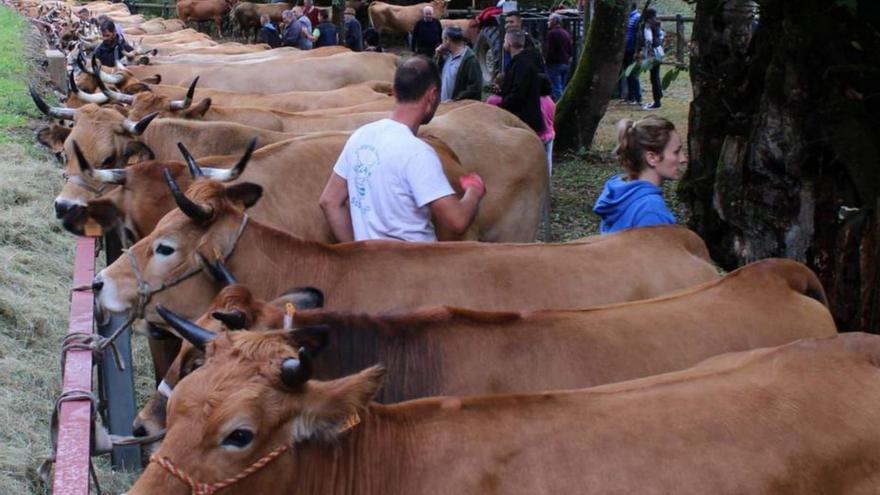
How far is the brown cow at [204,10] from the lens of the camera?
41344 millimetres

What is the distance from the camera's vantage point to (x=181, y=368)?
182 inches

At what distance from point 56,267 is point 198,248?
4432 mm

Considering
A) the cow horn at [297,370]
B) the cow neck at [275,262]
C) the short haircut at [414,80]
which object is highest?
the short haircut at [414,80]

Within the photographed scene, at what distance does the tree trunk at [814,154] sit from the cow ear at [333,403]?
4.42 metres

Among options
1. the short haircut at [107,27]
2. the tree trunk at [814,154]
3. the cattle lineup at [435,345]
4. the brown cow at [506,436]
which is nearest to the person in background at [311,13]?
the short haircut at [107,27]

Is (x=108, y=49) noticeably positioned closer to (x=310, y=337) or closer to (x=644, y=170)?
(x=644, y=170)

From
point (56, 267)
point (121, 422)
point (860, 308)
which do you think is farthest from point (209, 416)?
point (56, 267)

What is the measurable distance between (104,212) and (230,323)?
3223 millimetres

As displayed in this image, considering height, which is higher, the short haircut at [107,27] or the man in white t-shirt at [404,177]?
the man in white t-shirt at [404,177]

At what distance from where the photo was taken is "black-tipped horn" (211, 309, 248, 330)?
12.9 feet

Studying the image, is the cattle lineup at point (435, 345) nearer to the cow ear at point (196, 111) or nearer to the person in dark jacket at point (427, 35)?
the cow ear at point (196, 111)

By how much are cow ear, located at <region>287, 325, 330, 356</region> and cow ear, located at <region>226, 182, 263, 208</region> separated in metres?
2.40

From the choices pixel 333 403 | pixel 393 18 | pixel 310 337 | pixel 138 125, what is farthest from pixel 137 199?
pixel 393 18

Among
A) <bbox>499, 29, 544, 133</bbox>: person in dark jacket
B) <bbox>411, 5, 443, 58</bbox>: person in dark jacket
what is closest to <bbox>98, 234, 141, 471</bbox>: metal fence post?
<bbox>499, 29, 544, 133</bbox>: person in dark jacket
